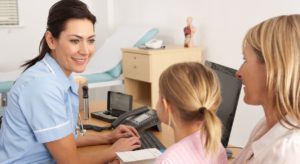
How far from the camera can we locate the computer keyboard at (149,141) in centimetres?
159

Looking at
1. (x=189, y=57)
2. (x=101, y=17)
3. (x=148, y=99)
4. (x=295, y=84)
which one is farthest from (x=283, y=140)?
(x=101, y=17)

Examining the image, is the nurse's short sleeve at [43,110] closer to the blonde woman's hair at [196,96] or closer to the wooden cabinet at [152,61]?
the blonde woman's hair at [196,96]

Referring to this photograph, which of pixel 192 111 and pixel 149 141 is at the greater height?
pixel 192 111

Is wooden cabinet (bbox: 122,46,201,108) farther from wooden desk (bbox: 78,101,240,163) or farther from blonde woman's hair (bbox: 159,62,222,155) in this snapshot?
blonde woman's hair (bbox: 159,62,222,155)

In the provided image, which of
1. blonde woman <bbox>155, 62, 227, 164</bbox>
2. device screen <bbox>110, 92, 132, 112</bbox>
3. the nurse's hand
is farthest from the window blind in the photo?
blonde woman <bbox>155, 62, 227, 164</bbox>

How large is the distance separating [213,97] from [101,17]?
13.7ft

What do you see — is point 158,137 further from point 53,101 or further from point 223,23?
point 223,23

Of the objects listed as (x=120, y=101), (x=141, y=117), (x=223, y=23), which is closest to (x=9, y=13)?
(x=223, y=23)

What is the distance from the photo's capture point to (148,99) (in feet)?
12.5

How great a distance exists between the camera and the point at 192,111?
1131mm

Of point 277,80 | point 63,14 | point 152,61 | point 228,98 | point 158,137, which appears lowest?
point 158,137

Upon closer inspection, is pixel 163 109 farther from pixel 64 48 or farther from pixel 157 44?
pixel 157 44

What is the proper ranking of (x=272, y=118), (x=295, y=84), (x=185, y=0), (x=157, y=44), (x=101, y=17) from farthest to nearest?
(x=101, y=17)
(x=185, y=0)
(x=157, y=44)
(x=272, y=118)
(x=295, y=84)

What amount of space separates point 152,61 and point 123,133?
164 cm
